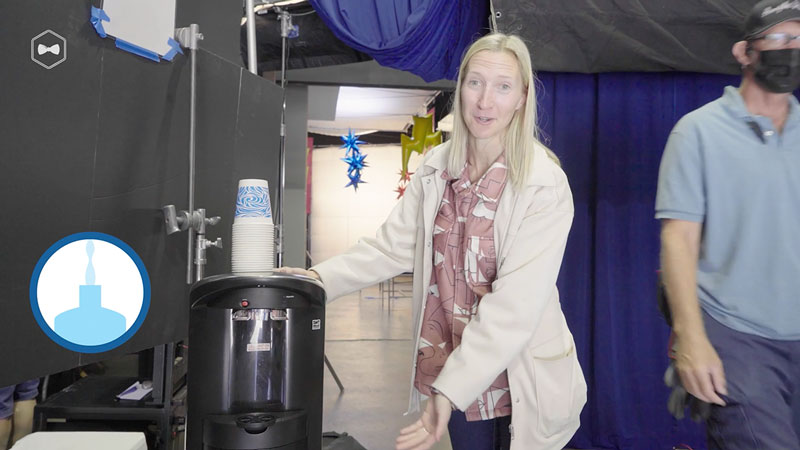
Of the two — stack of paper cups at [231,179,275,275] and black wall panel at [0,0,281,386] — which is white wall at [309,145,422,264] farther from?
stack of paper cups at [231,179,275,275]

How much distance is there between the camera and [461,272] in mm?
1377

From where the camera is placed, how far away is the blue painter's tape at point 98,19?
1.46 meters

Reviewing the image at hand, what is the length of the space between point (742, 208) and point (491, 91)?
2.13 ft

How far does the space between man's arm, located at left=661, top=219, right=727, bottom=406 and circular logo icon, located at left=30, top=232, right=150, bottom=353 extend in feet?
4.49

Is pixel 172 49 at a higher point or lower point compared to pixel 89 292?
higher

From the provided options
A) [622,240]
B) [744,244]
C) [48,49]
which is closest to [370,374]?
[622,240]

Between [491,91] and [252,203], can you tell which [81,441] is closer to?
[252,203]

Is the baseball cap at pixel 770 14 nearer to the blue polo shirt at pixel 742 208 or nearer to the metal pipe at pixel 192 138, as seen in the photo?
the blue polo shirt at pixel 742 208

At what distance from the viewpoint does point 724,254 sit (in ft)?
4.75

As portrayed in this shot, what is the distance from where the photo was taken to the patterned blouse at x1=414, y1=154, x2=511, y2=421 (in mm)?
1348

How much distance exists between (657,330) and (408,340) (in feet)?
11.7

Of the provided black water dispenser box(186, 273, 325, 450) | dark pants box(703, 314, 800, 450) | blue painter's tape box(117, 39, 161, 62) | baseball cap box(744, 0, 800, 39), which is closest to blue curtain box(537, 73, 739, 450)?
baseball cap box(744, 0, 800, 39)

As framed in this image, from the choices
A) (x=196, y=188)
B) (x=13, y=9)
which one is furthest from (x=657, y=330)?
(x=13, y=9)

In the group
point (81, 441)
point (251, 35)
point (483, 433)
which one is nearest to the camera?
point (81, 441)
